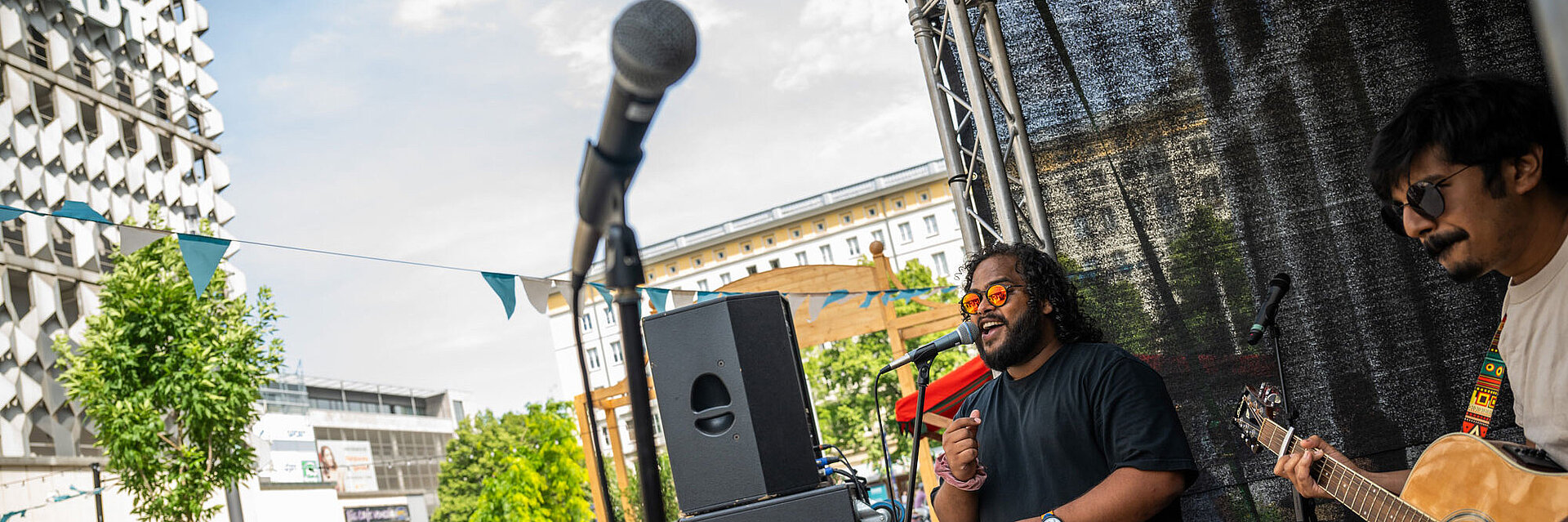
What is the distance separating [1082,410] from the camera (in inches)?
97.2

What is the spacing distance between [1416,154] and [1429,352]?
71.9 inches

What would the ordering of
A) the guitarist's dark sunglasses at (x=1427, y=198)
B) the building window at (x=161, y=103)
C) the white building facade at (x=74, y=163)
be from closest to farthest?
1. the guitarist's dark sunglasses at (x=1427, y=198)
2. the white building facade at (x=74, y=163)
3. the building window at (x=161, y=103)

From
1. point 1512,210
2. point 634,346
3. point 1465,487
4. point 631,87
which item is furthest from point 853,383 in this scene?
point 631,87

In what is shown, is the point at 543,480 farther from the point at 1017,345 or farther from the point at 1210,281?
the point at 1017,345

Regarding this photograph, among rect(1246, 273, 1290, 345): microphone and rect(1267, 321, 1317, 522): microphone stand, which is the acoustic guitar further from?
rect(1246, 273, 1290, 345): microphone

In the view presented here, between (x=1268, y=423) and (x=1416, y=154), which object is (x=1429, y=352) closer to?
A: (x=1268, y=423)

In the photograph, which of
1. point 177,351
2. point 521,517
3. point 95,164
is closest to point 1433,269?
point 177,351

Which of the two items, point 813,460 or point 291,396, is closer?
point 813,460

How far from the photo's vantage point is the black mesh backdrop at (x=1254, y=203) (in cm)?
367

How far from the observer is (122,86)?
2819 cm

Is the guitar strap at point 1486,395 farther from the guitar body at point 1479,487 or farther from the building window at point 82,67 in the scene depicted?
the building window at point 82,67

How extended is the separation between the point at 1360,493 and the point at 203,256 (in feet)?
19.7

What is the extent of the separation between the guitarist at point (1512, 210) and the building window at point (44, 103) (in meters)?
29.1

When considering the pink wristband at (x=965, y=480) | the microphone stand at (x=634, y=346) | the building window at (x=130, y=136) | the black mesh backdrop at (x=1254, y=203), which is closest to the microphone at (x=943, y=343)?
the pink wristband at (x=965, y=480)
